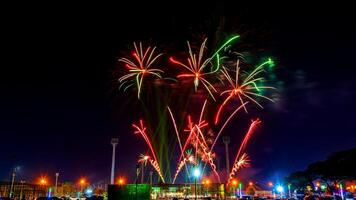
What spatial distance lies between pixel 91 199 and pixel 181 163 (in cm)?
1980

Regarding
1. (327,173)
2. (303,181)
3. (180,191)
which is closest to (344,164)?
(327,173)

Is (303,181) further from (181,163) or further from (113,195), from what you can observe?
(113,195)

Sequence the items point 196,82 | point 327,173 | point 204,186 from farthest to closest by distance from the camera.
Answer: point 327,173, point 204,186, point 196,82

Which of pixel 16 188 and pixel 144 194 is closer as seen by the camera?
pixel 144 194

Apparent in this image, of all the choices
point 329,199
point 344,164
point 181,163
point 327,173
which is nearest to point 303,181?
point 327,173

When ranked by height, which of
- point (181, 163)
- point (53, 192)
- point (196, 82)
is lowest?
point (53, 192)

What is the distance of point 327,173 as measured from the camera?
80312 millimetres

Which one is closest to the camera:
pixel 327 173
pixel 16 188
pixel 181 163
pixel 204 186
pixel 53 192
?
pixel 181 163

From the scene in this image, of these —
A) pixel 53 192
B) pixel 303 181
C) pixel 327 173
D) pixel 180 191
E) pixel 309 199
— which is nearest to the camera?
pixel 309 199

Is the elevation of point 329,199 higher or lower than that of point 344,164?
lower

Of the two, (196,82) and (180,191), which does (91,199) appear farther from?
(180,191)

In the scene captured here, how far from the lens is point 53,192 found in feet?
329

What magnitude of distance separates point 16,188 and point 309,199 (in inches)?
3335

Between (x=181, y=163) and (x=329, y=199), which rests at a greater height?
(x=181, y=163)
